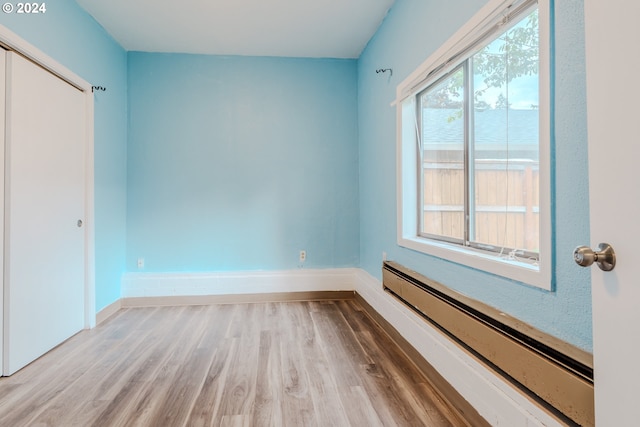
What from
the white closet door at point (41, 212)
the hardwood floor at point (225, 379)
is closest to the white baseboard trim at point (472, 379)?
the hardwood floor at point (225, 379)

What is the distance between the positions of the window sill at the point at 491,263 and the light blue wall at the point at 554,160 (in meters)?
0.04

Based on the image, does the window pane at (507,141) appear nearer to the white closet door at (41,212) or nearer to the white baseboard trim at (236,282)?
the white baseboard trim at (236,282)

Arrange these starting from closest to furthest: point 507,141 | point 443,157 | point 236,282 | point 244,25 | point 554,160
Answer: point 554,160 → point 507,141 → point 443,157 → point 244,25 → point 236,282

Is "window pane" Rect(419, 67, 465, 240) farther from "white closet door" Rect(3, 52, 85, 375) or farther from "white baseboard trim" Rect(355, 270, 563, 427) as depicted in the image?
"white closet door" Rect(3, 52, 85, 375)

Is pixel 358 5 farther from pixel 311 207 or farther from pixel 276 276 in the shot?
pixel 276 276

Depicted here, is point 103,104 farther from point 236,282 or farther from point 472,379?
point 472,379

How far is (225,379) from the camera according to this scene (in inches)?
75.5

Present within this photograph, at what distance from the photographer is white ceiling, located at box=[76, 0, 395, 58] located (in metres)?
2.66

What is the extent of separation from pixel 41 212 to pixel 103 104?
4.14 ft

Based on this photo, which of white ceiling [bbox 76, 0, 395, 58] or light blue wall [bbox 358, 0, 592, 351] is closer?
light blue wall [bbox 358, 0, 592, 351]

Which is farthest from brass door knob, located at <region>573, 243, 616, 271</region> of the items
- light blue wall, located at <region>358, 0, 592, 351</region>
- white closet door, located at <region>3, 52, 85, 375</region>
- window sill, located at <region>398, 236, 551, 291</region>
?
white closet door, located at <region>3, 52, 85, 375</region>

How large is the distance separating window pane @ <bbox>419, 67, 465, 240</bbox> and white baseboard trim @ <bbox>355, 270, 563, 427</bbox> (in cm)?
62

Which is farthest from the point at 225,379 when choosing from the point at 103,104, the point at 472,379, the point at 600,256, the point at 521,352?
the point at 103,104

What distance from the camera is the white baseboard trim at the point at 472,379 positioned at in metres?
1.20
